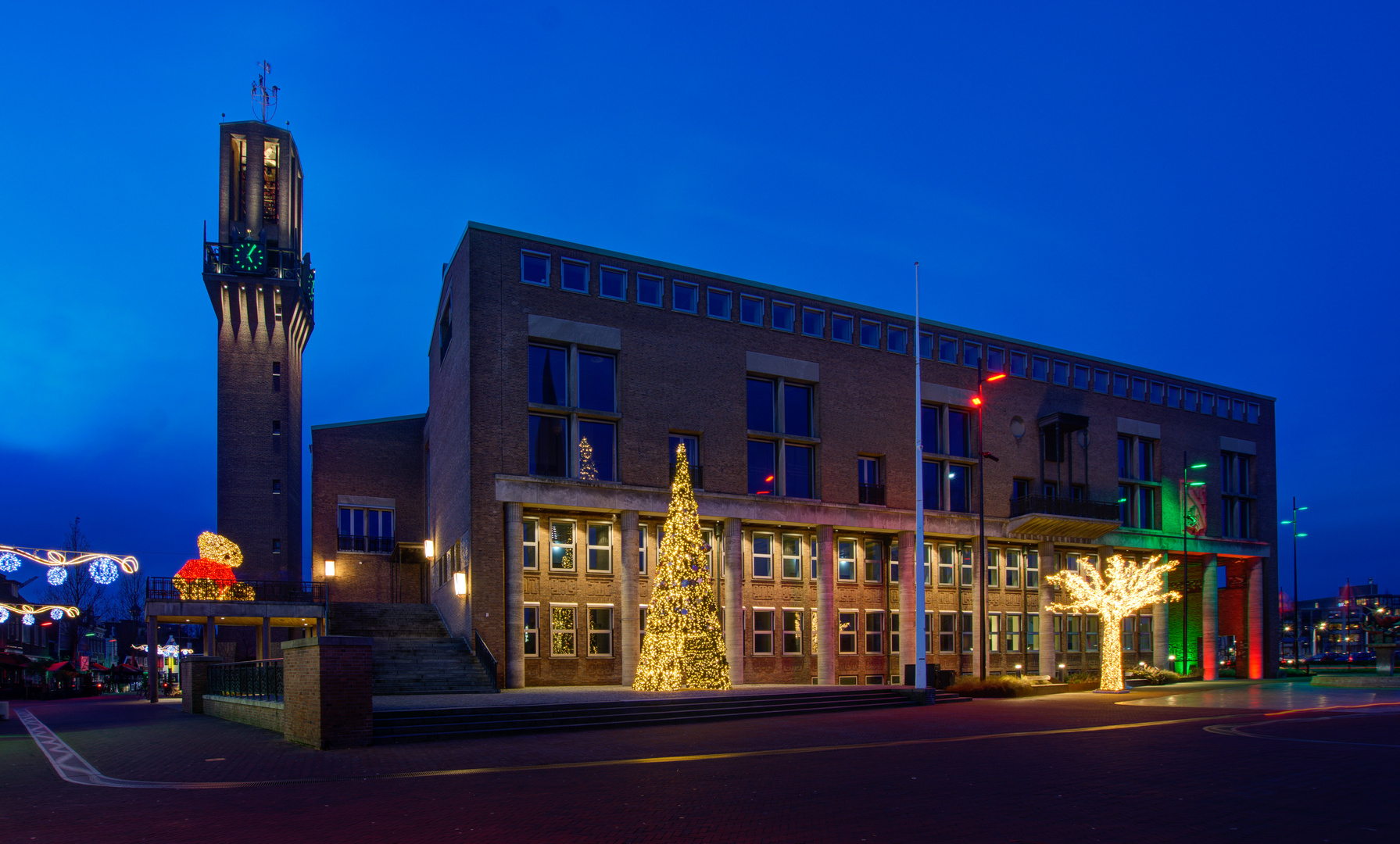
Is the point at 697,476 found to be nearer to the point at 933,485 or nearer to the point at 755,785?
the point at 933,485

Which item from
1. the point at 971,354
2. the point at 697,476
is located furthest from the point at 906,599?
the point at 971,354

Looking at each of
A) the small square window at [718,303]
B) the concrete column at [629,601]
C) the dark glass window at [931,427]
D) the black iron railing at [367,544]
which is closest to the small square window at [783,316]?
the small square window at [718,303]

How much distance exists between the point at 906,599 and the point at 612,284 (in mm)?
16931

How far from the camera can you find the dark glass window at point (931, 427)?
137 ft

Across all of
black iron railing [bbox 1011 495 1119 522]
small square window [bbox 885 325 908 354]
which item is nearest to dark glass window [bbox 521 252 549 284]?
small square window [bbox 885 325 908 354]

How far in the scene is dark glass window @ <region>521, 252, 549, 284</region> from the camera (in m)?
32.9

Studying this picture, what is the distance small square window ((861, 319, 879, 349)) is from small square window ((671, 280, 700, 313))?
7.94 metres

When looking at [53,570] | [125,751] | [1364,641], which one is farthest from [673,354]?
[1364,641]

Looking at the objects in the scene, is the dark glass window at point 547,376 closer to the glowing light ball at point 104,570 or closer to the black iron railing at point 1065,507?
the glowing light ball at point 104,570

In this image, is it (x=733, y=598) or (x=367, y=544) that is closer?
(x=733, y=598)

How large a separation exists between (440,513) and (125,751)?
72.5 feet

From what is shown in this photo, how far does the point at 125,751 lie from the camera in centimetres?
1686

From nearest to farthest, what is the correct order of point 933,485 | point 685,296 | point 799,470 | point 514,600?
1. point 514,600
2. point 685,296
3. point 799,470
4. point 933,485

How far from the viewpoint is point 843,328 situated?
39.8 meters
